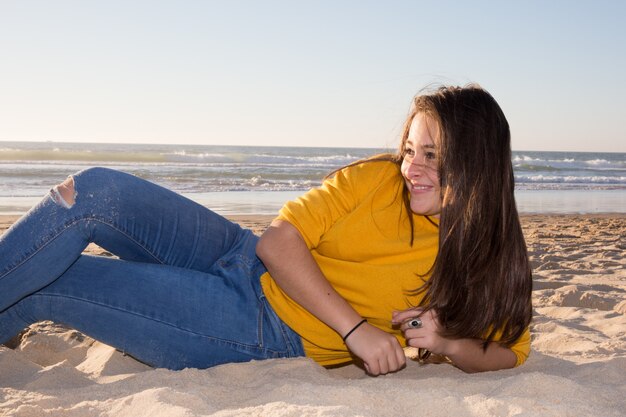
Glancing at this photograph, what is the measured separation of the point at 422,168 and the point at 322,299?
1.73 ft

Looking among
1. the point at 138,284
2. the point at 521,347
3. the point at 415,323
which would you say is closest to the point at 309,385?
the point at 415,323

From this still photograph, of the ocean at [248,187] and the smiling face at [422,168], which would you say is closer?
the smiling face at [422,168]

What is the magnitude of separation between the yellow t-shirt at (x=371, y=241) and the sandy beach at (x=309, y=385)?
29 centimetres

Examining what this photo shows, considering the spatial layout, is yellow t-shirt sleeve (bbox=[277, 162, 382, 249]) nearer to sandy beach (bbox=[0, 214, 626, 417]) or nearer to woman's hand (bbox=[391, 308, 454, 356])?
woman's hand (bbox=[391, 308, 454, 356])

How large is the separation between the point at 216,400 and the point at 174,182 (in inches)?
444

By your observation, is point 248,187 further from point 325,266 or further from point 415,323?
point 415,323

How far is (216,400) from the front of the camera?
1945 mm

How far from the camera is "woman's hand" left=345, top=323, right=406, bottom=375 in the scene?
199cm

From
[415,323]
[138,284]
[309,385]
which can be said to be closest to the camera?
[309,385]

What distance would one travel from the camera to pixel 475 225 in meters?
2.01

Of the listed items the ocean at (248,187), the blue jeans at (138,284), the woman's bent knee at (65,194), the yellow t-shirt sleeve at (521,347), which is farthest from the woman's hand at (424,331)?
the ocean at (248,187)

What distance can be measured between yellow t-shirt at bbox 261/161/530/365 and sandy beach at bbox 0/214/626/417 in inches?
11.3

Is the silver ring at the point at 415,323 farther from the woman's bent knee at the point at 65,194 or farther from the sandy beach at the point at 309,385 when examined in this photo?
the woman's bent knee at the point at 65,194

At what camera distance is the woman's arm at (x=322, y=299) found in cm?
200
